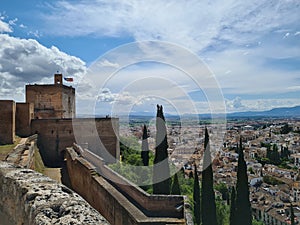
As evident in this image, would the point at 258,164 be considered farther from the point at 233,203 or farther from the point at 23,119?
the point at 23,119

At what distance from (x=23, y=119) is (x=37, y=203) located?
729 inches

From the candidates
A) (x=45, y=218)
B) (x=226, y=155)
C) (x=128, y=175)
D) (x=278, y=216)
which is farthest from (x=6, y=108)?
(x=226, y=155)

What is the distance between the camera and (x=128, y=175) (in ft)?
50.6

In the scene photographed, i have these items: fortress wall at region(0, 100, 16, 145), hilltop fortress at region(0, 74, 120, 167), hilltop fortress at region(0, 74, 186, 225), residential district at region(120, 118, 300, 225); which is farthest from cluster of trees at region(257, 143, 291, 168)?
fortress wall at region(0, 100, 16, 145)

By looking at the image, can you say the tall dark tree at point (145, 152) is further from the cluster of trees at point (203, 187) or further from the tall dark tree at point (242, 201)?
the tall dark tree at point (242, 201)

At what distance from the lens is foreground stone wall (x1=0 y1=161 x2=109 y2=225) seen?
216 cm

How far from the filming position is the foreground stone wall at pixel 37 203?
2162mm

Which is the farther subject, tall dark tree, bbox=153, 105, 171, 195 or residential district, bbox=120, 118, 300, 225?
residential district, bbox=120, 118, 300, 225

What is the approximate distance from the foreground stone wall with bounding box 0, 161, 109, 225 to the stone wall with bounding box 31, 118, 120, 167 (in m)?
16.9

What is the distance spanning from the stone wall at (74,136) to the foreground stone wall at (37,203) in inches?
666

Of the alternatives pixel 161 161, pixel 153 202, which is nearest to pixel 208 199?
pixel 161 161

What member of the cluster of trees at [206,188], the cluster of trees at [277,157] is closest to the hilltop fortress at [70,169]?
the cluster of trees at [206,188]

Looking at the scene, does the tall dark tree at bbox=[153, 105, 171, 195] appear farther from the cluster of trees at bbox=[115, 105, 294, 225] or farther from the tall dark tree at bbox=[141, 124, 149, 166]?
the tall dark tree at bbox=[141, 124, 149, 166]

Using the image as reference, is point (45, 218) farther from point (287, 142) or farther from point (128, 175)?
point (287, 142)
